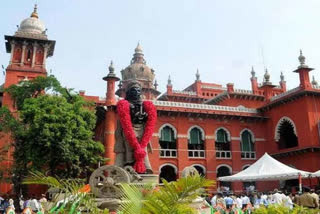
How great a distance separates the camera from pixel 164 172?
84.2 feet

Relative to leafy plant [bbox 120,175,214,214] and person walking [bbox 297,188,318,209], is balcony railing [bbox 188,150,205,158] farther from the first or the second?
leafy plant [bbox 120,175,214,214]

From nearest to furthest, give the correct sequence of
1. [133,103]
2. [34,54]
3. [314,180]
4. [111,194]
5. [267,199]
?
[111,194] → [133,103] → [267,199] → [314,180] → [34,54]

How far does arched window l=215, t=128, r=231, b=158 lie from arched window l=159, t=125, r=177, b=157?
338 centimetres

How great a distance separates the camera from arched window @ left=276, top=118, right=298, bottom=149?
970 inches

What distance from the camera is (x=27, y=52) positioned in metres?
27.9

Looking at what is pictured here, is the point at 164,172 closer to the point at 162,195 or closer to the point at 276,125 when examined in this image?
the point at 276,125

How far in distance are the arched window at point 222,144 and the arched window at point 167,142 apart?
3.38 meters

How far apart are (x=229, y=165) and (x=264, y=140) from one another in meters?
3.73

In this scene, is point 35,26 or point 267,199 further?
point 35,26

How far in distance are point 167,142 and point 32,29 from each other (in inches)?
614

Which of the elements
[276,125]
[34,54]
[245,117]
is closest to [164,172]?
[245,117]

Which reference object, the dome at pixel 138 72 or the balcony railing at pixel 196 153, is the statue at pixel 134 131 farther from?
the dome at pixel 138 72

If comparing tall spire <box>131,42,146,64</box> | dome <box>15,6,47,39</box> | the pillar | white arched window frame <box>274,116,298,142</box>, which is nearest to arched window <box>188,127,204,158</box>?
white arched window frame <box>274,116,298,142</box>

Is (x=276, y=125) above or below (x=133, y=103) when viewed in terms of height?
above
